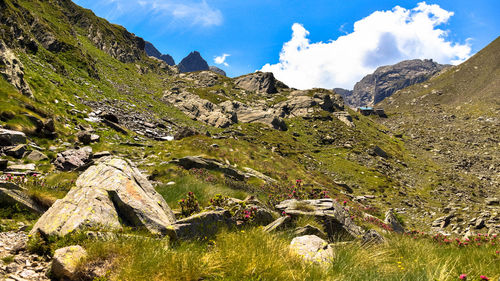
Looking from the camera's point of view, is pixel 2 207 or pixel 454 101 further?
pixel 454 101

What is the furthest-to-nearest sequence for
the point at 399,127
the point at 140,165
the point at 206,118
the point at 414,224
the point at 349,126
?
the point at 399,127
the point at 349,126
the point at 206,118
the point at 414,224
the point at 140,165

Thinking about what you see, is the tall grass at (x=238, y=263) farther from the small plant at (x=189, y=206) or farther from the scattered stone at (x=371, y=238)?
the small plant at (x=189, y=206)

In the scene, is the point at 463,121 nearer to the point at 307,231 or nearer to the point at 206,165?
the point at 206,165

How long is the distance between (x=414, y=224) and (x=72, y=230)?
31933mm

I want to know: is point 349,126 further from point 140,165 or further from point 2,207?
point 2,207

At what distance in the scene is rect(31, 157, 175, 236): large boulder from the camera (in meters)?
4.69

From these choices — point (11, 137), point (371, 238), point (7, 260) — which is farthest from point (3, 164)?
point (371, 238)

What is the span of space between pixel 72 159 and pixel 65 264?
11.1m

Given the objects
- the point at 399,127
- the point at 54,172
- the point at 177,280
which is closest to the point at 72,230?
the point at 177,280

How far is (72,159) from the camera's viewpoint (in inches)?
487

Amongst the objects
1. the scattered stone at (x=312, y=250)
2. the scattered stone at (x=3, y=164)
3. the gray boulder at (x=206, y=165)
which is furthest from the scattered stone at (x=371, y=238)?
the scattered stone at (x=3, y=164)

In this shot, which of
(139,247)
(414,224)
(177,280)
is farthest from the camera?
(414,224)

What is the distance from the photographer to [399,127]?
11244 centimetres

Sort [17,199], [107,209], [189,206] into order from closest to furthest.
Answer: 1. [107,209]
2. [17,199]
3. [189,206]
